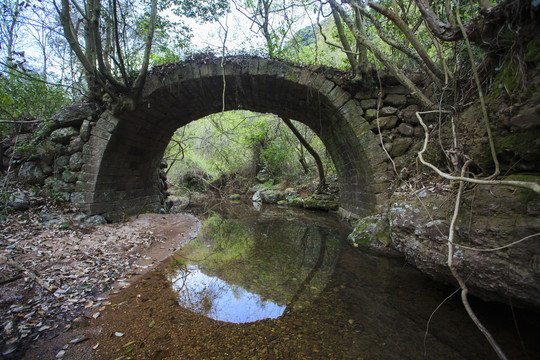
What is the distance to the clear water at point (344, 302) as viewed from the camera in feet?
5.28

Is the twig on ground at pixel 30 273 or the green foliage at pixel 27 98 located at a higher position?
the green foliage at pixel 27 98

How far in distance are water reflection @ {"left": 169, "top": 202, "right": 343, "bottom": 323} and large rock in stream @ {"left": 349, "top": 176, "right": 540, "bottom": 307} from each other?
1136 mm

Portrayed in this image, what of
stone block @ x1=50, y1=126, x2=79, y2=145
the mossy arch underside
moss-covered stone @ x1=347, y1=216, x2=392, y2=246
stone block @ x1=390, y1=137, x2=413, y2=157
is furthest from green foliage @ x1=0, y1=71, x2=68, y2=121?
stone block @ x1=390, y1=137, x2=413, y2=157

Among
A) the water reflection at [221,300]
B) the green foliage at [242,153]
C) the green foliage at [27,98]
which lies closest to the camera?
the water reflection at [221,300]

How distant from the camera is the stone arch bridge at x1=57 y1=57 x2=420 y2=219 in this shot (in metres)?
4.44

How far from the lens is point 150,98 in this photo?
481cm

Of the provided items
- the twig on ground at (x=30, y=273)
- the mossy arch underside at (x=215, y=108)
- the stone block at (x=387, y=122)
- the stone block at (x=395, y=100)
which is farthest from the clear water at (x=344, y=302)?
the stone block at (x=395, y=100)

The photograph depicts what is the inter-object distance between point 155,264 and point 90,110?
3832mm

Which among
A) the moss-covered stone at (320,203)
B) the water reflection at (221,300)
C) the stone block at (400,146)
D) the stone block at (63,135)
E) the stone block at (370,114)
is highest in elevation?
the stone block at (370,114)

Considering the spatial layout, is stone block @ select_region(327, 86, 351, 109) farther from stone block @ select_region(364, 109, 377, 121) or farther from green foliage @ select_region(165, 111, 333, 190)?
green foliage @ select_region(165, 111, 333, 190)

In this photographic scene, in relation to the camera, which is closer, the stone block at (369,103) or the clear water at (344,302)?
the clear water at (344,302)

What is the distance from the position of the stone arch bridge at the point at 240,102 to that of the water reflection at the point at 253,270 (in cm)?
175

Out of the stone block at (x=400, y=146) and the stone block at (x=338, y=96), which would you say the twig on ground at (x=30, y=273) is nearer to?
the stone block at (x=338, y=96)

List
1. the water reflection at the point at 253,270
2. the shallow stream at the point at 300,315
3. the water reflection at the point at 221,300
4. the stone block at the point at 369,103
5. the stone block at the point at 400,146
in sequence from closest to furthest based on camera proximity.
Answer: the shallow stream at the point at 300,315
the water reflection at the point at 221,300
the water reflection at the point at 253,270
the stone block at the point at 400,146
the stone block at the point at 369,103
